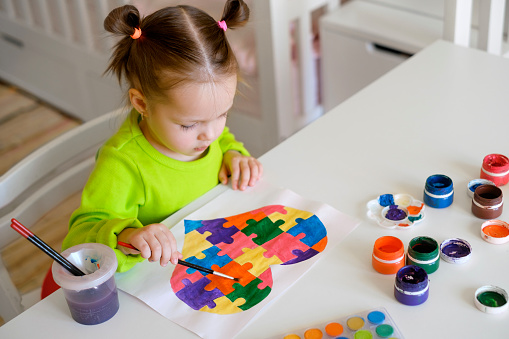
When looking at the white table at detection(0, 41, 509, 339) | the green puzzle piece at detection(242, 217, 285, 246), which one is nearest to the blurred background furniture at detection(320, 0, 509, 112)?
the white table at detection(0, 41, 509, 339)

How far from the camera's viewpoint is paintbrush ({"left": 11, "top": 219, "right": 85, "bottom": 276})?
0.75 meters

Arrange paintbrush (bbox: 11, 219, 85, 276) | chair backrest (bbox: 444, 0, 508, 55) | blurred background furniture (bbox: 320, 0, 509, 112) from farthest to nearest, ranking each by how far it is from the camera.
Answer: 1. blurred background furniture (bbox: 320, 0, 509, 112)
2. chair backrest (bbox: 444, 0, 508, 55)
3. paintbrush (bbox: 11, 219, 85, 276)

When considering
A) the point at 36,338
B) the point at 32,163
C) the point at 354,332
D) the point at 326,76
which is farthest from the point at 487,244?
the point at 326,76

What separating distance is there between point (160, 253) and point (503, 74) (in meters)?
0.80

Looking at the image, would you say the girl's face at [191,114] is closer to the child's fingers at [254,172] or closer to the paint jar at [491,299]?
the child's fingers at [254,172]

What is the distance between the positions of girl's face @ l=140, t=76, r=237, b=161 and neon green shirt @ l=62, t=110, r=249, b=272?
0.16 feet

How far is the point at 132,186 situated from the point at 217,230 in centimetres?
18

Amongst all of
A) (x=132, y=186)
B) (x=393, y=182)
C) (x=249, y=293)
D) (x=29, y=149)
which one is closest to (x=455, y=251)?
(x=393, y=182)

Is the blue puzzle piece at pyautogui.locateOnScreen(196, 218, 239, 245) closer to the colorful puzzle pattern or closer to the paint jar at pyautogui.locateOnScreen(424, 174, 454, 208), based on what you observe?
the colorful puzzle pattern

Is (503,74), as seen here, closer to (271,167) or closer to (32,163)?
(271,167)

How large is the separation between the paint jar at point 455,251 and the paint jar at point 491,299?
A: 0.06 metres

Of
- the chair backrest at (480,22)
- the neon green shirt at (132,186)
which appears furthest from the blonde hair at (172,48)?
the chair backrest at (480,22)

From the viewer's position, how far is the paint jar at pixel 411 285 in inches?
30.5

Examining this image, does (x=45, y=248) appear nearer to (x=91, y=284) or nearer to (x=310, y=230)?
(x=91, y=284)
